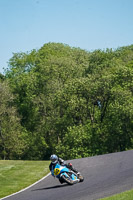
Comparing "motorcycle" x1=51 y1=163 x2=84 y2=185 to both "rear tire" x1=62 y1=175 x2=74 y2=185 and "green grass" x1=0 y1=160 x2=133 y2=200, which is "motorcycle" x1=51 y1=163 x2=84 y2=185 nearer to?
"rear tire" x1=62 y1=175 x2=74 y2=185

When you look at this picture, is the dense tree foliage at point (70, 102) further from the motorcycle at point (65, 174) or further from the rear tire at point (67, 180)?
the rear tire at point (67, 180)

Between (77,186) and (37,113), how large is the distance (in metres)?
49.3

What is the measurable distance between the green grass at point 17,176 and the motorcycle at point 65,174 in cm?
256

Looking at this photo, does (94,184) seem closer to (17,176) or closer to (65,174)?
(65,174)

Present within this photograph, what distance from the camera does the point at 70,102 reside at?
167 ft

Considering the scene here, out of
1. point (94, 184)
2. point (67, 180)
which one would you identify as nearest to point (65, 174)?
point (67, 180)

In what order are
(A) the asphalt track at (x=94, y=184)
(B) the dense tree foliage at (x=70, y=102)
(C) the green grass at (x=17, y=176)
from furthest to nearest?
(B) the dense tree foliage at (x=70, y=102)
(C) the green grass at (x=17, y=176)
(A) the asphalt track at (x=94, y=184)

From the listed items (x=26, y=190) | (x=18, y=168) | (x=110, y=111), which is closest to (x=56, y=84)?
(x=110, y=111)

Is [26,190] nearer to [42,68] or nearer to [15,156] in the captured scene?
[15,156]

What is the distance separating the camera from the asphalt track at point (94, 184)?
14961mm

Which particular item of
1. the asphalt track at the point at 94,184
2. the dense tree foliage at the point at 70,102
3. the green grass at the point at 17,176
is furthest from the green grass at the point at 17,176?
the dense tree foliage at the point at 70,102

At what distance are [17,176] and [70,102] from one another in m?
27.0

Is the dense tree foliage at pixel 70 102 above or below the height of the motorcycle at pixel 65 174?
above

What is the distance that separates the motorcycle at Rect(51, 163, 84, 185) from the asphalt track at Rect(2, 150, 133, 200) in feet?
0.82
